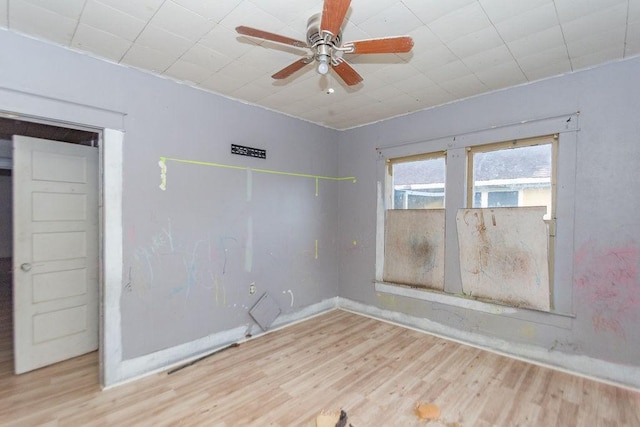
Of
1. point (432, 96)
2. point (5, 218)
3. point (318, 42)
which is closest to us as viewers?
point (318, 42)

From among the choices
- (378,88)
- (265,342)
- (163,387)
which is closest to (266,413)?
(163,387)

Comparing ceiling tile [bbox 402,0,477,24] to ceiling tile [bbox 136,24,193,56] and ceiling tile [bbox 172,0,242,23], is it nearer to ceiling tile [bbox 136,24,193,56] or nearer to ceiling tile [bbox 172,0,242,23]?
ceiling tile [bbox 172,0,242,23]

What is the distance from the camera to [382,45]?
167 centimetres

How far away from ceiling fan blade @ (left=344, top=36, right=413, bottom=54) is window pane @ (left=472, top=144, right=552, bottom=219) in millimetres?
2085

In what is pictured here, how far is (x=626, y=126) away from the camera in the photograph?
2.45 metres

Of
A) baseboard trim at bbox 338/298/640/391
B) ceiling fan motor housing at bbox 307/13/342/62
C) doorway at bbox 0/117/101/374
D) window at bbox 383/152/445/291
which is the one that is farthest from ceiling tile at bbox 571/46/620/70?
doorway at bbox 0/117/101/374

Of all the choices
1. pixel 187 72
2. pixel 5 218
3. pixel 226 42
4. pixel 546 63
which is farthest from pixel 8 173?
pixel 546 63

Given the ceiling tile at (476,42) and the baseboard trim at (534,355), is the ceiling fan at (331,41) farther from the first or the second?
the baseboard trim at (534,355)

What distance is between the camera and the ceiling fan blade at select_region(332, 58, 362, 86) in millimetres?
1888

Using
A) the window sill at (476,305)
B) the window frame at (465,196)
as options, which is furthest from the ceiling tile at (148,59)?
the window sill at (476,305)

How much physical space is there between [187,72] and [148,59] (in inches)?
12.5

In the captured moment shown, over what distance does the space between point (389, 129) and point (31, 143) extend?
3.88 metres

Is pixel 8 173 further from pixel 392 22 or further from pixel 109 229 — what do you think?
pixel 392 22

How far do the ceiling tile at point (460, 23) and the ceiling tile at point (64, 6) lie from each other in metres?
2.29
